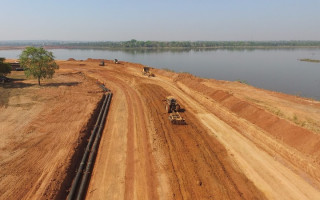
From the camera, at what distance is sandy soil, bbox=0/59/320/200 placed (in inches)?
504

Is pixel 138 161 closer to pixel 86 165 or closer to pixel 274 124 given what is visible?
pixel 86 165

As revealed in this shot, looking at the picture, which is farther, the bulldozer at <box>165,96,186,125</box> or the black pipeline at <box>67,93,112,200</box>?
the bulldozer at <box>165,96,186,125</box>

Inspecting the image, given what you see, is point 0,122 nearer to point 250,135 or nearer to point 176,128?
point 176,128

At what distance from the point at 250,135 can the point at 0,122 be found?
25.1 m

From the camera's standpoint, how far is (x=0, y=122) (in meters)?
20.5

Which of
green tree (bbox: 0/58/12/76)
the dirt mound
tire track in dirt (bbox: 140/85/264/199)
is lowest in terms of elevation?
tire track in dirt (bbox: 140/85/264/199)

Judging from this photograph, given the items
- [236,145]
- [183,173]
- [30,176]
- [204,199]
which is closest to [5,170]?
[30,176]

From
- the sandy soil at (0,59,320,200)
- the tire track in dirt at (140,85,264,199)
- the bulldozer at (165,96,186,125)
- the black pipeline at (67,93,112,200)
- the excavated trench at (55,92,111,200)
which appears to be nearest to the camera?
the black pipeline at (67,93,112,200)

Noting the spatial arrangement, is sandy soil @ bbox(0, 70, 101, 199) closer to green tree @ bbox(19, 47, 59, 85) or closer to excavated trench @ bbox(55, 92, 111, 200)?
excavated trench @ bbox(55, 92, 111, 200)

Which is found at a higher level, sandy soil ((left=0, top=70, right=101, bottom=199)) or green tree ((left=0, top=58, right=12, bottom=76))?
green tree ((left=0, top=58, right=12, bottom=76))

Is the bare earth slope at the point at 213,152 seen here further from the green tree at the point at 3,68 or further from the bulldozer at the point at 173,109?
the green tree at the point at 3,68

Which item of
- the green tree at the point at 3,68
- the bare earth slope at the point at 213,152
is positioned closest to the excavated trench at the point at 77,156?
the bare earth slope at the point at 213,152

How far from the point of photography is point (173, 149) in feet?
56.6

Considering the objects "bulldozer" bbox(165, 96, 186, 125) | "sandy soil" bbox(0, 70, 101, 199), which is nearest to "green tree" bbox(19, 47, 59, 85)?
"sandy soil" bbox(0, 70, 101, 199)
